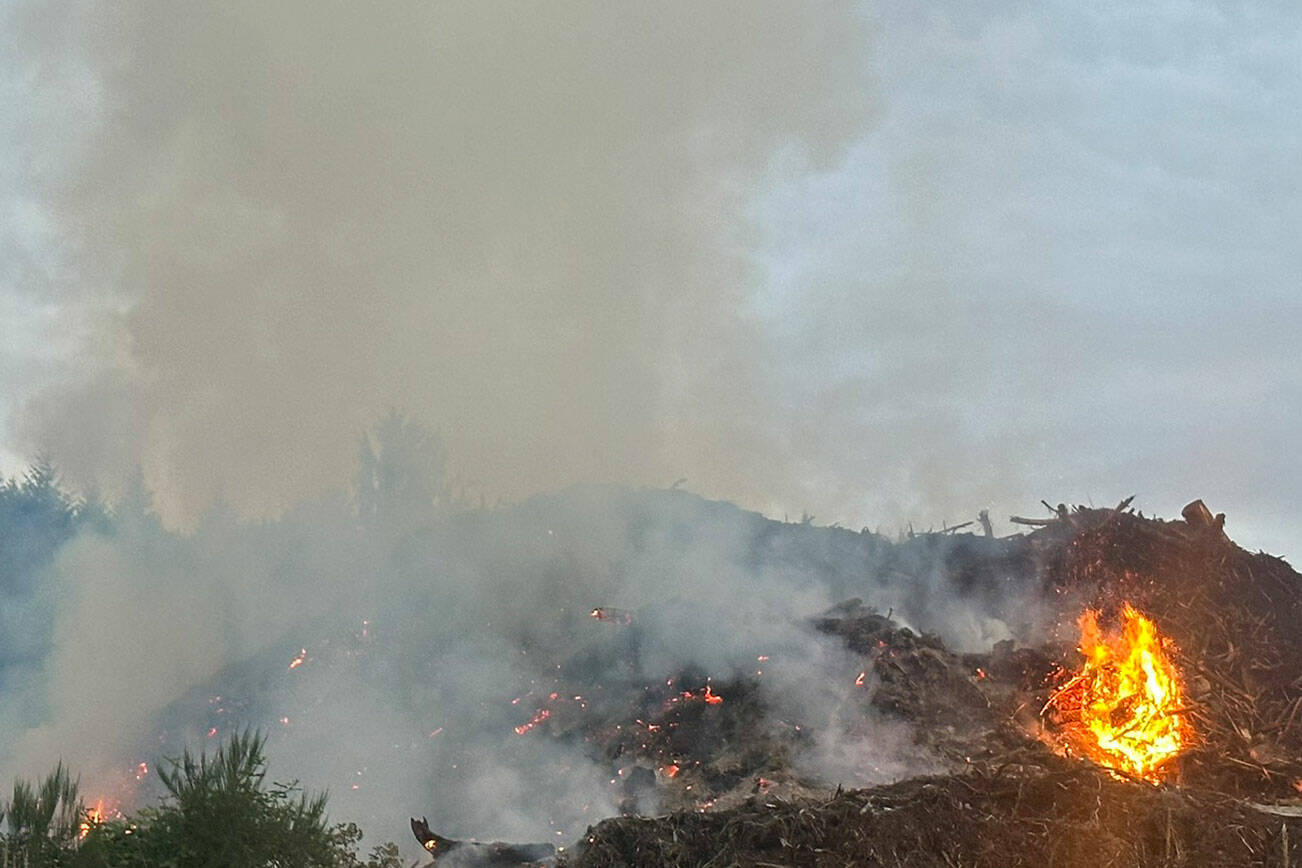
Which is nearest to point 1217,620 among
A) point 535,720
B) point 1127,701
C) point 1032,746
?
point 1127,701

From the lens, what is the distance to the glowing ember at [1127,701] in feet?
53.6

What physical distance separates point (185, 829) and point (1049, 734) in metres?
13.4

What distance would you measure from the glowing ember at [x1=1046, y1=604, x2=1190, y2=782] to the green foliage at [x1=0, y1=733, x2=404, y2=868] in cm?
1171

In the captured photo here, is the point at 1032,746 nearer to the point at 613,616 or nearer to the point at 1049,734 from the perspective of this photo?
the point at 1049,734

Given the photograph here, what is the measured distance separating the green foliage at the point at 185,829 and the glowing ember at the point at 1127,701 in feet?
38.4

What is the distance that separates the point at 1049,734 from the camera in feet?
58.2

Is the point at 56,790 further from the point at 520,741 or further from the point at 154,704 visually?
the point at 154,704

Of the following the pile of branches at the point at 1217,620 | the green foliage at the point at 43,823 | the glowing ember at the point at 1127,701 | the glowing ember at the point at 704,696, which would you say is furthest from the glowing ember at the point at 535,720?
the pile of branches at the point at 1217,620

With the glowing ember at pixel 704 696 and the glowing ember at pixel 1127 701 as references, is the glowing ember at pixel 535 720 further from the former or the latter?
the glowing ember at pixel 1127 701

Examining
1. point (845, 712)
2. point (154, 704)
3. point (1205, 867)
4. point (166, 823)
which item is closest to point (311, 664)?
point (154, 704)

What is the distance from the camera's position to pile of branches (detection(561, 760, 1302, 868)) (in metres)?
11.8

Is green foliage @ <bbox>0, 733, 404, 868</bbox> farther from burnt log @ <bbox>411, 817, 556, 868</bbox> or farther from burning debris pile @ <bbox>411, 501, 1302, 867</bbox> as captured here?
burning debris pile @ <bbox>411, 501, 1302, 867</bbox>

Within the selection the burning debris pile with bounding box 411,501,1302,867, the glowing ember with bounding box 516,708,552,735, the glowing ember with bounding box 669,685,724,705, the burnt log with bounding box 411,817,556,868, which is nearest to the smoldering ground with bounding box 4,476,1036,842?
the glowing ember with bounding box 516,708,552,735

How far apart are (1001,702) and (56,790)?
47.5ft
